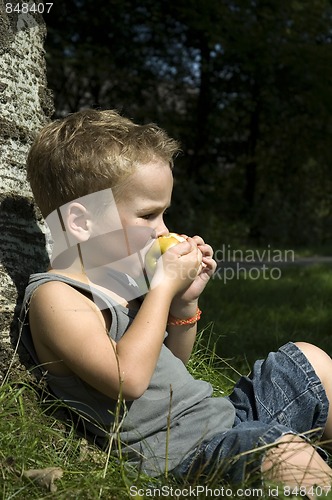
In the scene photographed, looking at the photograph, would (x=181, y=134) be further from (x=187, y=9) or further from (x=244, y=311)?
(x=244, y=311)

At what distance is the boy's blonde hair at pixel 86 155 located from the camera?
252cm

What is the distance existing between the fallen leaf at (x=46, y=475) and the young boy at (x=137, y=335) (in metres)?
0.19

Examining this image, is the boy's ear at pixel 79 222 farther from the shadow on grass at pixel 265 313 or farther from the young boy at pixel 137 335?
the shadow on grass at pixel 265 313

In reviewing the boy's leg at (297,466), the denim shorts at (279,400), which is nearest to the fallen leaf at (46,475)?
the denim shorts at (279,400)

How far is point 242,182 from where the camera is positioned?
56.7 ft

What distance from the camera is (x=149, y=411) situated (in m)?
2.40

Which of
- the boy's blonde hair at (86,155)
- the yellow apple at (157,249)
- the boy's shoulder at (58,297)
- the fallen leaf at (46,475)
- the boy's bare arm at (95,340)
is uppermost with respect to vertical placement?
the boy's blonde hair at (86,155)

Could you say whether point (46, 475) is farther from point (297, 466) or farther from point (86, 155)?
point (86, 155)

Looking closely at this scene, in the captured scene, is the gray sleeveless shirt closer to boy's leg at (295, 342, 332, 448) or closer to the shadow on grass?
boy's leg at (295, 342, 332, 448)

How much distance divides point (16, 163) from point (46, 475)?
1196 millimetres

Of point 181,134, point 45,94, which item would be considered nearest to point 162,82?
point 181,134

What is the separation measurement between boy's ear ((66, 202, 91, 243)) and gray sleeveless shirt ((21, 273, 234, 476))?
0.17m

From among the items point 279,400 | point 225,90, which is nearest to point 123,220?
point 279,400

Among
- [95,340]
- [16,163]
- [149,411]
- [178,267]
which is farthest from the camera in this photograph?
[16,163]
